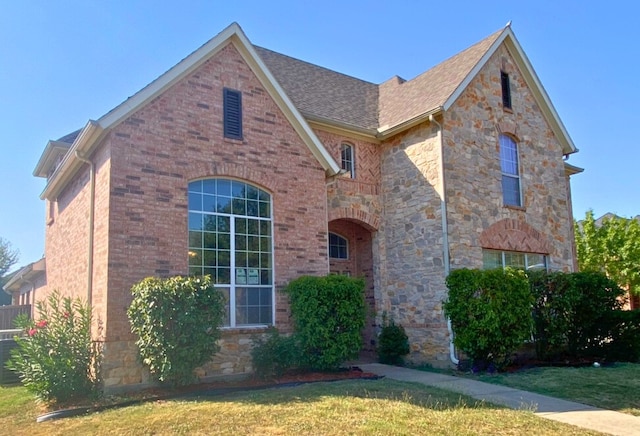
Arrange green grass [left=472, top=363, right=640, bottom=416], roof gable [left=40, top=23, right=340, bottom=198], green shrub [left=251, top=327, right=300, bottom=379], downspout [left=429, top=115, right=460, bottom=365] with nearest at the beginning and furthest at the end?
green grass [left=472, top=363, right=640, bottom=416]
roof gable [left=40, top=23, right=340, bottom=198]
green shrub [left=251, top=327, right=300, bottom=379]
downspout [left=429, top=115, right=460, bottom=365]

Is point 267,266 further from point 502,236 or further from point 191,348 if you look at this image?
point 502,236

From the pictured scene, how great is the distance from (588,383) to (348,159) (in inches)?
323

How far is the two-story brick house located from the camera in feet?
33.9

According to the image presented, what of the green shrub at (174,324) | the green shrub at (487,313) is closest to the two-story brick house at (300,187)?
the green shrub at (174,324)

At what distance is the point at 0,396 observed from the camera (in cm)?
1013

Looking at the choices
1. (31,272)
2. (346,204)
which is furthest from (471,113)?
(31,272)

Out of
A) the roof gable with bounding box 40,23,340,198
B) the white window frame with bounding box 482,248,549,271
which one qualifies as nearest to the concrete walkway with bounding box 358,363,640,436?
the white window frame with bounding box 482,248,549,271

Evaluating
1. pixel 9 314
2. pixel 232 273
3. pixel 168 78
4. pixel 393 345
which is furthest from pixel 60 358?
pixel 9 314

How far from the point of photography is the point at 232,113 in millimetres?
11883

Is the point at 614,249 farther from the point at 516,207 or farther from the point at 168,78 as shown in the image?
the point at 168,78

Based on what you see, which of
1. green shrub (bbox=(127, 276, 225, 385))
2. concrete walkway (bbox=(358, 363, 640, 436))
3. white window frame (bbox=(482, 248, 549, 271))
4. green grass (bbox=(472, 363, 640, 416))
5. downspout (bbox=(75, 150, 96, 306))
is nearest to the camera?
concrete walkway (bbox=(358, 363, 640, 436))

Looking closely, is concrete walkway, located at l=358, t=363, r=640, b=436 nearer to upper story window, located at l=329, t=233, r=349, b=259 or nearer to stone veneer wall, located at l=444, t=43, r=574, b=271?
stone veneer wall, located at l=444, t=43, r=574, b=271

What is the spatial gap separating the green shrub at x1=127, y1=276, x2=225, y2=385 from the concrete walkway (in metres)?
4.27

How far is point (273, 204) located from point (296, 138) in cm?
175
